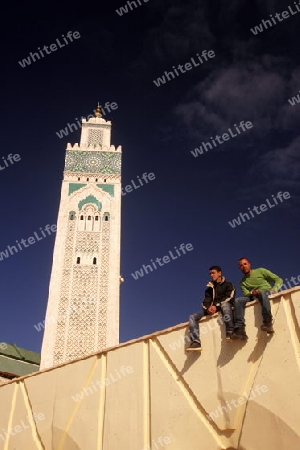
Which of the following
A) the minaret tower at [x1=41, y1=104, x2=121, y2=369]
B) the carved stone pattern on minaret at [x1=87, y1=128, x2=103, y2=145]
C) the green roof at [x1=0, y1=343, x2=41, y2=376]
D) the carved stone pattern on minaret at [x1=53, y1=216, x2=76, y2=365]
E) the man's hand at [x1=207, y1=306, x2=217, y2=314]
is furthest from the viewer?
the carved stone pattern on minaret at [x1=87, y1=128, x2=103, y2=145]

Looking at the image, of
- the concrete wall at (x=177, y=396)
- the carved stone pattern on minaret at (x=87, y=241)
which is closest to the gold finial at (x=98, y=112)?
the carved stone pattern on minaret at (x=87, y=241)

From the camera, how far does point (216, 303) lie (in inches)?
130

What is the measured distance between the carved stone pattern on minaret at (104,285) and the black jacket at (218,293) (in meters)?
9.44

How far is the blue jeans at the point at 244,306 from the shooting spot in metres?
2.87

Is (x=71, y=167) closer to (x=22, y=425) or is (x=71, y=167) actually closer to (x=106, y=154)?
(x=106, y=154)

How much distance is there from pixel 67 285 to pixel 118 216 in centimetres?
324

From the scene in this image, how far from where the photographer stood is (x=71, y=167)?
1590 cm

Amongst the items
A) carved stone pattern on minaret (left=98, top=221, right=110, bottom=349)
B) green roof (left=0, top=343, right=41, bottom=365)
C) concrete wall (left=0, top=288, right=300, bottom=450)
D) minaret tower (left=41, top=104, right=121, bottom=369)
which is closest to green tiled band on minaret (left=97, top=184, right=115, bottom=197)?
minaret tower (left=41, top=104, right=121, bottom=369)

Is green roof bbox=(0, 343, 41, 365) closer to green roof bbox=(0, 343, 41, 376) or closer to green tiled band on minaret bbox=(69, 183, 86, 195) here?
green roof bbox=(0, 343, 41, 376)

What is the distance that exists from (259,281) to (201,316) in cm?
57

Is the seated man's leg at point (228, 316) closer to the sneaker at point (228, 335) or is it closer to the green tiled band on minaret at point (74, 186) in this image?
the sneaker at point (228, 335)

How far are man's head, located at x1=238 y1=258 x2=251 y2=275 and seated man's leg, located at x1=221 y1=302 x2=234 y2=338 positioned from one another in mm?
450

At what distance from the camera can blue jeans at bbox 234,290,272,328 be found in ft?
9.40

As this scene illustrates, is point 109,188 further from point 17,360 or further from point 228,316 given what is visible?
point 228,316
